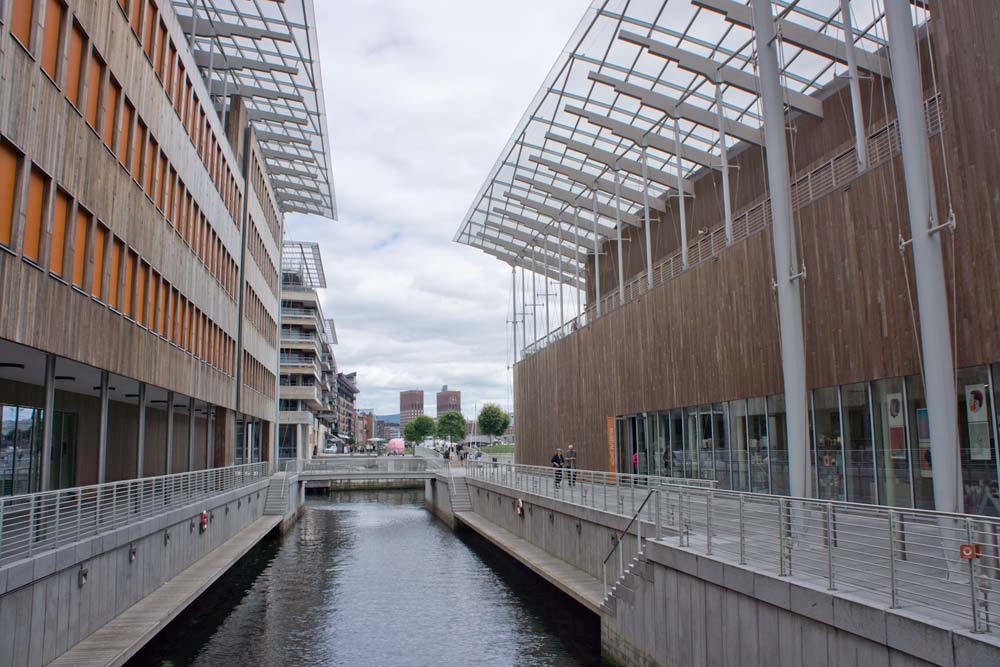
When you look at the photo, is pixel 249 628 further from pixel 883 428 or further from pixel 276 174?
pixel 276 174

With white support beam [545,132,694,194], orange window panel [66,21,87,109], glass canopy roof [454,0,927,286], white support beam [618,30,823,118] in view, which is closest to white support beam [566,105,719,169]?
glass canopy roof [454,0,927,286]

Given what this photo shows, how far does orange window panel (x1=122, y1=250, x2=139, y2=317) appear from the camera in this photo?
19392mm

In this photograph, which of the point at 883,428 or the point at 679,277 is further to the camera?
the point at 679,277

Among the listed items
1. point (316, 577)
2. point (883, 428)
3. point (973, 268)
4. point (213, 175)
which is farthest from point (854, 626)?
point (213, 175)

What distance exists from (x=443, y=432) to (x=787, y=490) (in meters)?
162

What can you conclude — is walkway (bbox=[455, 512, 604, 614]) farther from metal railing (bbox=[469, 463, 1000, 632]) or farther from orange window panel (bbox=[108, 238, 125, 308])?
orange window panel (bbox=[108, 238, 125, 308])

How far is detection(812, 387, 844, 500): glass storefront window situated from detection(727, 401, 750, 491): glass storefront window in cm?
352

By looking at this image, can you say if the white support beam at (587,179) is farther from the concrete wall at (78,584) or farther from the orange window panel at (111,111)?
the concrete wall at (78,584)

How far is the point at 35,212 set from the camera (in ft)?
45.6

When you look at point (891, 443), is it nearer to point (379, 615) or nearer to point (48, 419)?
point (379, 615)

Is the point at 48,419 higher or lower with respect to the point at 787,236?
lower

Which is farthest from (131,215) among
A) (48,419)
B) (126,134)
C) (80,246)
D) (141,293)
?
(48,419)

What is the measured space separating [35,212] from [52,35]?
3.25m

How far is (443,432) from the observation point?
593ft
